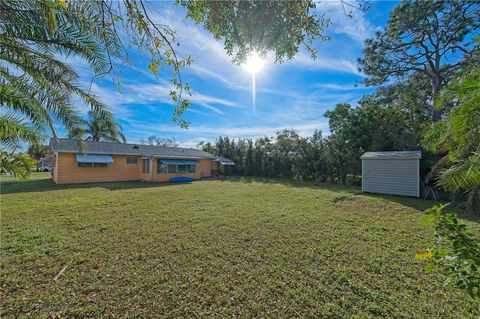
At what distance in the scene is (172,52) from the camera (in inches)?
99.2

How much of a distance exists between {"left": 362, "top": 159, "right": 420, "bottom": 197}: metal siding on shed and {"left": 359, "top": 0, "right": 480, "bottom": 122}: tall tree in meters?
2.92

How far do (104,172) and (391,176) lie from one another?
18148 mm

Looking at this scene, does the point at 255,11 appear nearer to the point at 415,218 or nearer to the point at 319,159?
the point at 415,218

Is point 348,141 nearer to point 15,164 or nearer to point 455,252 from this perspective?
point 455,252

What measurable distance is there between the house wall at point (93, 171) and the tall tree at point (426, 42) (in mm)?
18535

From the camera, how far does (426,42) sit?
11.7m

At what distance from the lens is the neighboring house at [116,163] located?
13266 mm

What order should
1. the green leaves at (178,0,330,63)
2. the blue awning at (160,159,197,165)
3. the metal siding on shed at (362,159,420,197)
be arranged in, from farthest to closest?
the blue awning at (160,159,197,165) → the metal siding on shed at (362,159,420,197) → the green leaves at (178,0,330,63)

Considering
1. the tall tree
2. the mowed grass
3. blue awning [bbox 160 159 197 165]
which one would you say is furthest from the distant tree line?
the mowed grass

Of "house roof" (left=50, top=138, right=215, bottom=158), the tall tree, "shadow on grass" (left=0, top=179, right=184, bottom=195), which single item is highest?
the tall tree

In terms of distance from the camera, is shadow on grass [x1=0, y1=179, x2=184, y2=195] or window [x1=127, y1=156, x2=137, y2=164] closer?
shadow on grass [x1=0, y1=179, x2=184, y2=195]

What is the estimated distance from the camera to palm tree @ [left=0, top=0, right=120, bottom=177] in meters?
2.51

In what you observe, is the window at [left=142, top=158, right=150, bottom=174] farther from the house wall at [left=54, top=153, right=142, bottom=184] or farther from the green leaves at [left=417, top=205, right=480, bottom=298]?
the green leaves at [left=417, top=205, right=480, bottom=298]

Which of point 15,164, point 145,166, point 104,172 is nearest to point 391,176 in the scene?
point 15,164
